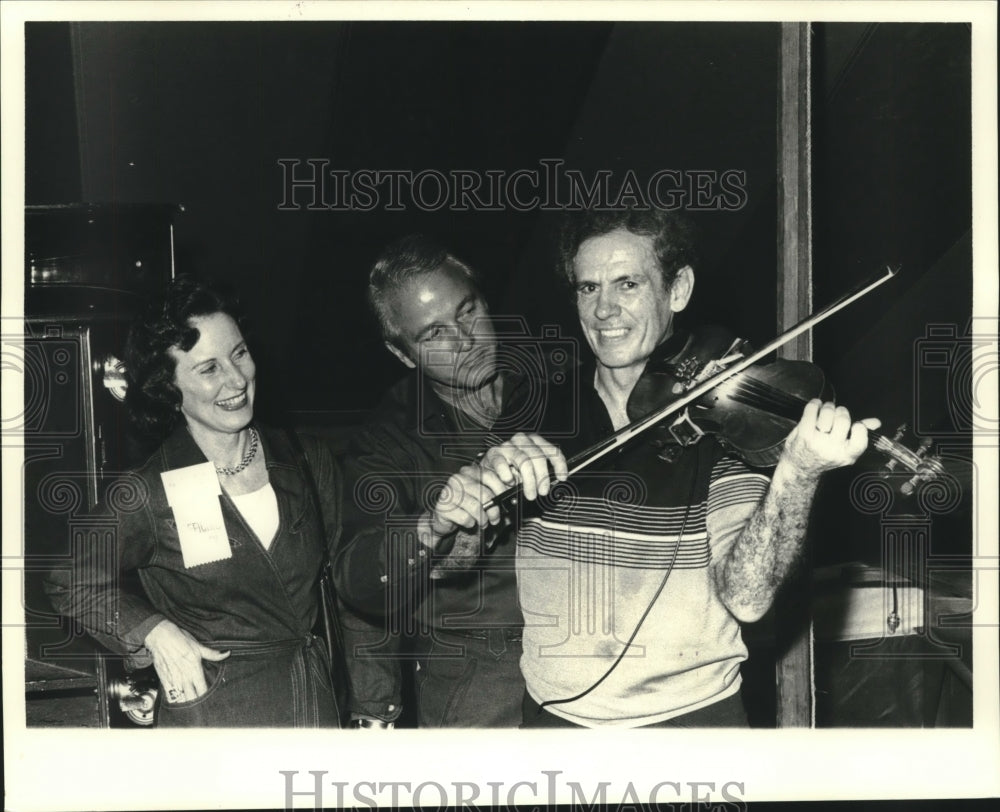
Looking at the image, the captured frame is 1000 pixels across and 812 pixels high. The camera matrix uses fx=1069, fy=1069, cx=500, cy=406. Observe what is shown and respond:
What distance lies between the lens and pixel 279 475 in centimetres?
224

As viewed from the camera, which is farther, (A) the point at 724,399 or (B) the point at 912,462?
(B) the point at 912,462

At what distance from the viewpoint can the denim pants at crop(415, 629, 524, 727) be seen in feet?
7.31

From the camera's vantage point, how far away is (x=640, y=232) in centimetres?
225

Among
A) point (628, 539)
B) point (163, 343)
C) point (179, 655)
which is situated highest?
point (163, 343)

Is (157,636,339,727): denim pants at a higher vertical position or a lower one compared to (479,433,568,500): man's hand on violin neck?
lower

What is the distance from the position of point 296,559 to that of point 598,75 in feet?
3.98

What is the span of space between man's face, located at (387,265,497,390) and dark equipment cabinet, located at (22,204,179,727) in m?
0.52

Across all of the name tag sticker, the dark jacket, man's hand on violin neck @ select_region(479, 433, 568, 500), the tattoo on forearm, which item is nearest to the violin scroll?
the tattoo on forearm

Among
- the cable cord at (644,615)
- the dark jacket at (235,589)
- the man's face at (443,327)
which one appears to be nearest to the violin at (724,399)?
the cable cord at (644,615)

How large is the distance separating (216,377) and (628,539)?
92 centimetres

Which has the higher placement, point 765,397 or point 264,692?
point 765,397

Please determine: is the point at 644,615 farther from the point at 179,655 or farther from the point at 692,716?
the point at 179,655

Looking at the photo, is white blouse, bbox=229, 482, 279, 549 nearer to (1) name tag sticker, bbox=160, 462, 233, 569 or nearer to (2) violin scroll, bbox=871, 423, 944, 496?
(1) name tag sticker, bbox=160, 462, 233, 569

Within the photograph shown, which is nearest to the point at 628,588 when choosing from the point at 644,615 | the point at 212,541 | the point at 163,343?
the point at 644,615
